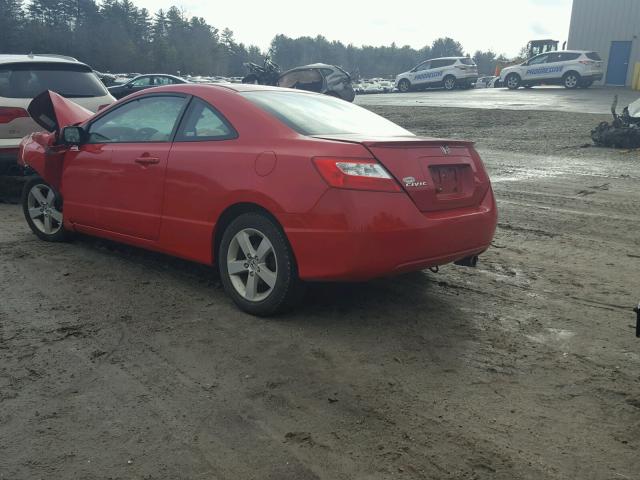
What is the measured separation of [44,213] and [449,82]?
3335 centimetres

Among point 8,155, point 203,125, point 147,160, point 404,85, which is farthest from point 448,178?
point 404,85

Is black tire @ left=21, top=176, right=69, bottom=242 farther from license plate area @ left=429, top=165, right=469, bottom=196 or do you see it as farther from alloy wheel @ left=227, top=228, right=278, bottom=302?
license plate area @ left=429, top=165, right=469, bottom=196

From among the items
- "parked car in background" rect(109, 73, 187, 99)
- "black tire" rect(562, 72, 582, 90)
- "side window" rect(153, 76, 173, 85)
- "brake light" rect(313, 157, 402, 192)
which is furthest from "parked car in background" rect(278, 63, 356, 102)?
"brake light" rect(313, 157, 402, 192)

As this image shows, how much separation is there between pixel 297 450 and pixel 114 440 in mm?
814

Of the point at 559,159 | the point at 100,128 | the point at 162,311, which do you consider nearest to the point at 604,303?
the point at 162,311

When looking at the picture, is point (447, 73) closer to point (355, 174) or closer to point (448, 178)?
point (448, 178)

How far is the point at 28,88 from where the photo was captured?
309 inches

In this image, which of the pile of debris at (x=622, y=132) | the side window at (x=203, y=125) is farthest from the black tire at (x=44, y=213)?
the pile of debris at (x=622, y=132)

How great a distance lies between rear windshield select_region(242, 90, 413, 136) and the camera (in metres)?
4.36

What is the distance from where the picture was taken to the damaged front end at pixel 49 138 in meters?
5.71

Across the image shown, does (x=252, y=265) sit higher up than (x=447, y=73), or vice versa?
(x=447, y=73)

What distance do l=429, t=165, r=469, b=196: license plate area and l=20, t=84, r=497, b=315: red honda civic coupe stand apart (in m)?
0.01

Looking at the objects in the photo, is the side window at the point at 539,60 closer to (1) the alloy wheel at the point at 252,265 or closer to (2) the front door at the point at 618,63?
(2) the front door at the point at 618,63

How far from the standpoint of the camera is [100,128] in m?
5.43
